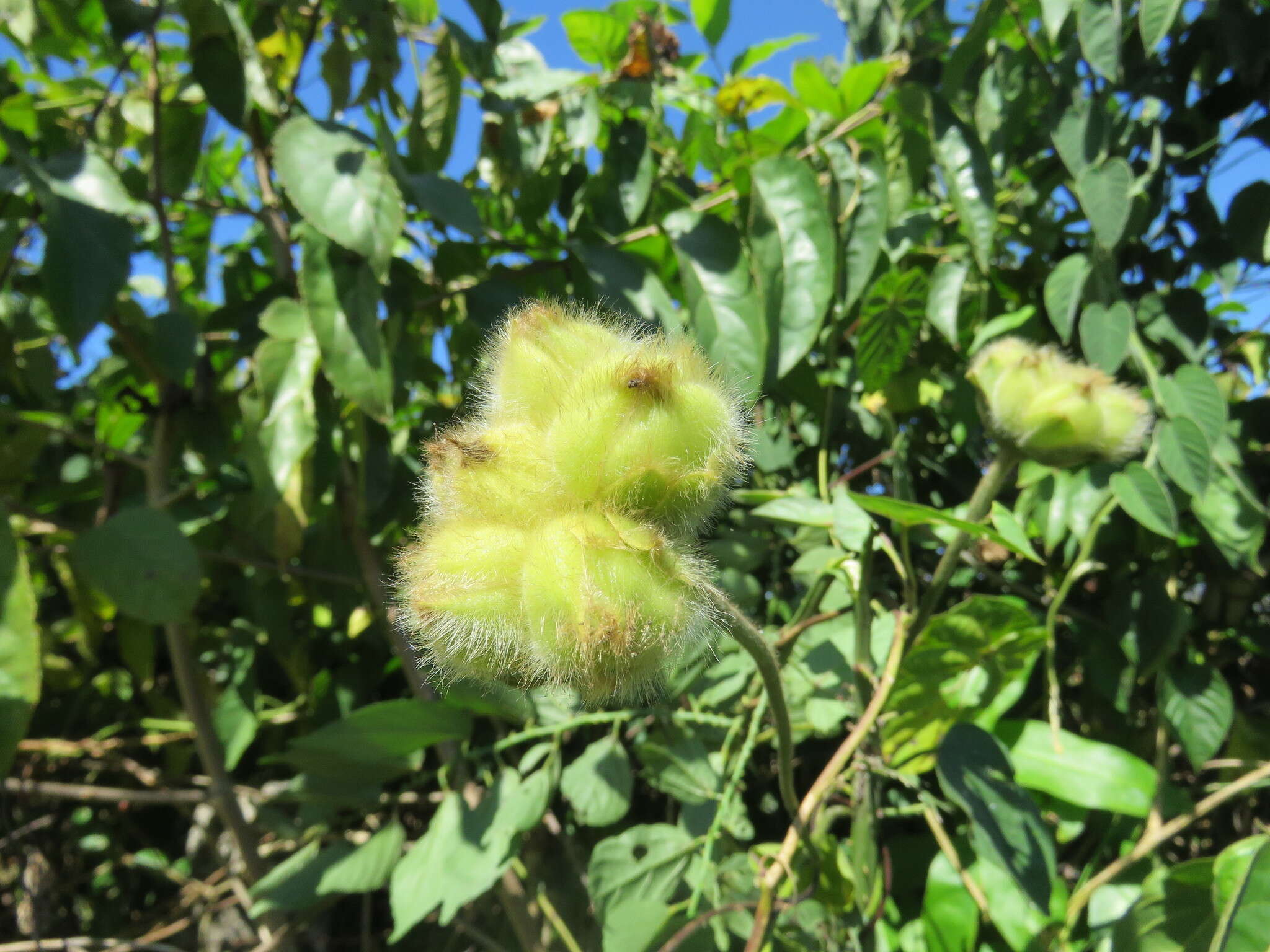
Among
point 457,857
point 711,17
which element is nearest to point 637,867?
point 457,857

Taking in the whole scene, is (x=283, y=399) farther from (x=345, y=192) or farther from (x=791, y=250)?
(x=791, y=250)

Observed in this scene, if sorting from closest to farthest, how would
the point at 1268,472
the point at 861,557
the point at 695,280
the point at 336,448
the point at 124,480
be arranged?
the point at 861,557 → the point at 695,280 → the point at 336,448 → the point at 1268,472 → the point at 124,480

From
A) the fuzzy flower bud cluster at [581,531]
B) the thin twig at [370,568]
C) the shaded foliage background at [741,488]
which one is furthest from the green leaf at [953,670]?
the thin twig at [370,568]

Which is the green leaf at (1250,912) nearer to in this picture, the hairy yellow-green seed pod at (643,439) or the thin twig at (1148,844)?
the thin twig at (1148,844)

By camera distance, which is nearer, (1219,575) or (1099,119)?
(1099,119)

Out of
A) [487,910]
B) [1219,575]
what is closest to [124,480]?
[487,910]

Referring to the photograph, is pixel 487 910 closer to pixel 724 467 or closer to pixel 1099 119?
pixel 724 467

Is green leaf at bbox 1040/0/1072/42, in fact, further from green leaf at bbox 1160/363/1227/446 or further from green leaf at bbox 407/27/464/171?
green leaf at bbox 407/27/464/171

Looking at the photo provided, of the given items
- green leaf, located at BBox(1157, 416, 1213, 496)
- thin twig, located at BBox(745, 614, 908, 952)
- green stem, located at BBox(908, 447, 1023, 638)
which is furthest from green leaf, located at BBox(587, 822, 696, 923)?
green leaf, located at BBox(1157, 416, 1213, 496)
